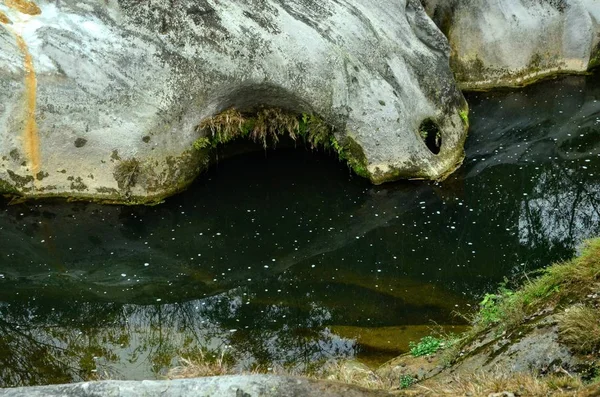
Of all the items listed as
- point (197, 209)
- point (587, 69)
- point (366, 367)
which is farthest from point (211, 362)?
point (587, 69)

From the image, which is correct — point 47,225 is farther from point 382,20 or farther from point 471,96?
point 471,96

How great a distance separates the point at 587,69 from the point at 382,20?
6705mm

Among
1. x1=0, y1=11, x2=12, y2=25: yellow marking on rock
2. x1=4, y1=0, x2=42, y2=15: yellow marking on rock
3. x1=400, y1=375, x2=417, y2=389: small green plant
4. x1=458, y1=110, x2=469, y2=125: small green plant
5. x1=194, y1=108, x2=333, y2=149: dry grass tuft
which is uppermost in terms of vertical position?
x1=4, y1=0, x2=42, y2=15: yellow marking on rock

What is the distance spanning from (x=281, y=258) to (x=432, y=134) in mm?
4417

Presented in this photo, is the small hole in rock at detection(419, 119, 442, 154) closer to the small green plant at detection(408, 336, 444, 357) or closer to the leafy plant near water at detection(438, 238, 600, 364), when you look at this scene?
the small green plant at detection(408, 336, 444, 357)

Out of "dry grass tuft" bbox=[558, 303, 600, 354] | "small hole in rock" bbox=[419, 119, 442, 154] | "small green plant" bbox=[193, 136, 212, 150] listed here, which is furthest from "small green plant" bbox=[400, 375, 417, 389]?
"small hole in rock" bbox=[419, 119, 442, 154]

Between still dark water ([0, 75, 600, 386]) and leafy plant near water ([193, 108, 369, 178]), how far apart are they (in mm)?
442

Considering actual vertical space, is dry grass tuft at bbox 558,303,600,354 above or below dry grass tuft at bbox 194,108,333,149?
above

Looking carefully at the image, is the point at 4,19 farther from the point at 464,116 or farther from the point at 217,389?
the point at 217,389

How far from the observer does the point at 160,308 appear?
32.7 ft

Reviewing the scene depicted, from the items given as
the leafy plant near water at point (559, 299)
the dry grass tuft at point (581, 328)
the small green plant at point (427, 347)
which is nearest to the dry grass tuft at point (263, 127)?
the small green plant at point (427, 347)

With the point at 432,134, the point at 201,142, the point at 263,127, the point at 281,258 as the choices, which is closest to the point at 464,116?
the point at 432,134

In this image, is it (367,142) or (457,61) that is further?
(457,61)

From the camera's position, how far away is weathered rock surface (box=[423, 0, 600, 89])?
672 inches
